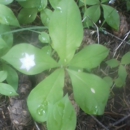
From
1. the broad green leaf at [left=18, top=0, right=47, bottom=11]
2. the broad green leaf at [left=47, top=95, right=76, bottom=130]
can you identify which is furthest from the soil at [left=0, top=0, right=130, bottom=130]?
the broad green leaf at [left=47, top=95, right=76, bottom=130]

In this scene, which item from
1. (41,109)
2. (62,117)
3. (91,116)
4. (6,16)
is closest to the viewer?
(62,117)

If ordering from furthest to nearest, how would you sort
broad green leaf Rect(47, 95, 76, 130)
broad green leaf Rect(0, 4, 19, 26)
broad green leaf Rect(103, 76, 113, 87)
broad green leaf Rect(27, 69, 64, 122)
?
1. broad green leaf Rect(103, 76, 113, 87)
2. broad green leaf Rect(0, 4, 19, 26)
3. broad green leaf Rect(27, 69, 64, 122)
4. broad green leaf Rect(47, 95, 76, 130)

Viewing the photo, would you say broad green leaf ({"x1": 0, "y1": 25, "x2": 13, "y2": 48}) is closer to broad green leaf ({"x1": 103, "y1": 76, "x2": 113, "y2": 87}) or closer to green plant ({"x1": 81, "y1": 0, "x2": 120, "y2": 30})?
green plant ({"x1": 81, "y1": 0, "x2": 120, "y2": 30})

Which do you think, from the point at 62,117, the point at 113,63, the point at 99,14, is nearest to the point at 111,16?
the point at 99,14

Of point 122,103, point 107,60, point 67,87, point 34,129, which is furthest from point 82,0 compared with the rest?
point 34,129

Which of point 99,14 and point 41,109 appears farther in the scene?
point 99,14

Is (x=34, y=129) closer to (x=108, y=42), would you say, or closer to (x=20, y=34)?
(x=20, y=34)

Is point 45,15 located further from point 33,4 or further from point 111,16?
point 111,16
